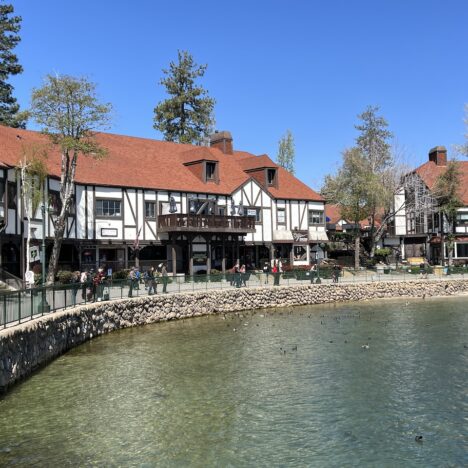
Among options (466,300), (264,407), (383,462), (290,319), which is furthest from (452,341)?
(466,300)

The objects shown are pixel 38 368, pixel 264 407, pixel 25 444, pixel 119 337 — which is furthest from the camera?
pixel 119 337

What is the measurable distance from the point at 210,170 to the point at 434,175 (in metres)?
25.4

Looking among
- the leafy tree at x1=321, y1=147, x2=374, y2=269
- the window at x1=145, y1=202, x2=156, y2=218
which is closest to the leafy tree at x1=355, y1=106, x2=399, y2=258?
the leafy tree at x1=321, y1=147, x2=374, y2=269

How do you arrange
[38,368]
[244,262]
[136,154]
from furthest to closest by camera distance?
[244,262], [136,154], [38,368]

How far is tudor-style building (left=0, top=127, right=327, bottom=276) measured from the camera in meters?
32.2

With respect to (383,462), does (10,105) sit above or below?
above

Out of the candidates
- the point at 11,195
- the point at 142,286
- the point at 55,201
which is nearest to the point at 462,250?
the point at 142,286

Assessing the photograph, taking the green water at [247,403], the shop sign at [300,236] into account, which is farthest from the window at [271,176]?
the green water at [247,403]

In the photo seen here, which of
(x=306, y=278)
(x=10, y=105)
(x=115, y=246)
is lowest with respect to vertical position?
(x=306, y=278)

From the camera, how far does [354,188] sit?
49031 millimetres

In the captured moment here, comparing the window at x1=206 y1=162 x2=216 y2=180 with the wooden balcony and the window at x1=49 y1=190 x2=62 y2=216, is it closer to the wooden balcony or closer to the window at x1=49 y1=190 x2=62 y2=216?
the wooden balcony

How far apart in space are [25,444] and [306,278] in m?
27.3

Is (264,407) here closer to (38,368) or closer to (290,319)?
(38,368)

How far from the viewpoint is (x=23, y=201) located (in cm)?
2900
